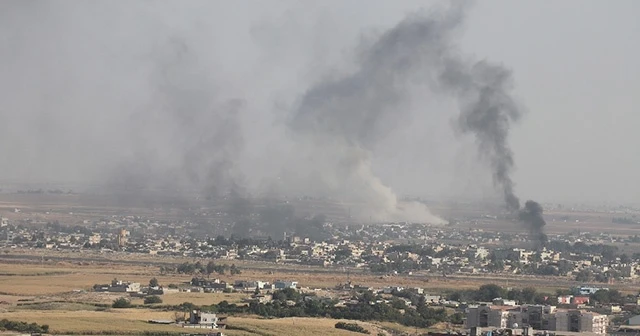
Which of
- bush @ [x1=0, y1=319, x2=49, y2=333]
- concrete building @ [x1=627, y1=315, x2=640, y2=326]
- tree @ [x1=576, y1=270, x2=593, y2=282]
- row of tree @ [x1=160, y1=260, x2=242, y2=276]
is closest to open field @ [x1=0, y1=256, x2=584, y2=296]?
row of tree @ [x1=160, y1=260, x2=242, y2=276]

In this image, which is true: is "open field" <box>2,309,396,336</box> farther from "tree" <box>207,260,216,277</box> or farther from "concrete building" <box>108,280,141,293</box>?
"tree" <box>207,260,216,277</box>

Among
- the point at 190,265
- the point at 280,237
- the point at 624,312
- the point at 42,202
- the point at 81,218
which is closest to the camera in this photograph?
the point at 624,312

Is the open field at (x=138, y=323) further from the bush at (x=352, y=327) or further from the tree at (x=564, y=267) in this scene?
the tree at (x=564, y=267)

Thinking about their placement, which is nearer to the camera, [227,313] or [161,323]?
[161,323]

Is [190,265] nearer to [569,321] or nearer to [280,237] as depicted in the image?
[280,237]

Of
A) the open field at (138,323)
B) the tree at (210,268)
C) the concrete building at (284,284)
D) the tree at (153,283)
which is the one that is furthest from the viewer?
the tree at (210,268)

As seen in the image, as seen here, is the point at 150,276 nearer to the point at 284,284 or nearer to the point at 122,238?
the point at 284,284

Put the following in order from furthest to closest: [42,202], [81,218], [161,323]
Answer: [42,202], [81,218], [161,323]

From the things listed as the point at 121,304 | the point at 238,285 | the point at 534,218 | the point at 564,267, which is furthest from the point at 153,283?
the point at 534,218

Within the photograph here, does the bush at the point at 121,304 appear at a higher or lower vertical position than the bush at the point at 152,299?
lower

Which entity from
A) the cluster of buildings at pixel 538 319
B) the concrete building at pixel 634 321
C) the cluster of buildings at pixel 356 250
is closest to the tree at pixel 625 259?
the cluster of buildings at pixel 356 250

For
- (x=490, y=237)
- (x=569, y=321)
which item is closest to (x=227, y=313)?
(x=569, y=321)
